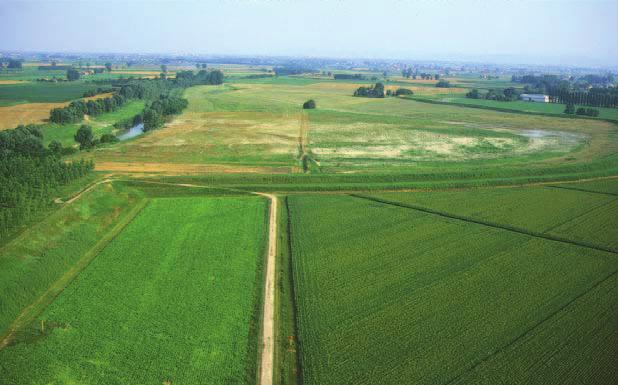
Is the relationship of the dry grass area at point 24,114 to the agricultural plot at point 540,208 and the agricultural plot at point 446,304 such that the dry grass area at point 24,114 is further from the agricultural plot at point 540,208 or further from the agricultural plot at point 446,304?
the agricultural plot at point 540,208

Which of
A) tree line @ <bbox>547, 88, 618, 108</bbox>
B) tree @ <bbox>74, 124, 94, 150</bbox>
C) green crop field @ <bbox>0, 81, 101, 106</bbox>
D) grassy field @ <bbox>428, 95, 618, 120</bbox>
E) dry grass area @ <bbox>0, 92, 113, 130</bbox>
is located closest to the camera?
tree @ <bbox>74, 124, 94, 150</bbox>

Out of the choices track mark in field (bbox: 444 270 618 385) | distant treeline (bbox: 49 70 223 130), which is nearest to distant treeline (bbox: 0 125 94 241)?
distant treeline (bbox: 49 70 223 130)

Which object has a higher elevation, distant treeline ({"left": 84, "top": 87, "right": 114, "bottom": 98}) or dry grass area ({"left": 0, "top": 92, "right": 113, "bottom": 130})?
distant treeline ({"left": 84, "top": 87, "right": 114, "bottom": 98})

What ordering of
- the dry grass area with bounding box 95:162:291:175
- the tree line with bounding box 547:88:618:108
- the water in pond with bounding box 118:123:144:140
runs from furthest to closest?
the tree line with bounding box 547:88:618:108, the water in pond with bounding box 118:123:144:140, the dry grass area with bounding box 95:162:291:175

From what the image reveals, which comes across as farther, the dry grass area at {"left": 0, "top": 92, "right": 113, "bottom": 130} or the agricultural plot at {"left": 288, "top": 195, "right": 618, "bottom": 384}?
the dry grass area at {"left": 0, "top": 92, "right": 113, "bottom": 130}

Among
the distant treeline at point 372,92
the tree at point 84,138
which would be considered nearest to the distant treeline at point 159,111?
the tree at point 84,138

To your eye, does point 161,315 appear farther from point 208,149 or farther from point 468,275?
point 208,149

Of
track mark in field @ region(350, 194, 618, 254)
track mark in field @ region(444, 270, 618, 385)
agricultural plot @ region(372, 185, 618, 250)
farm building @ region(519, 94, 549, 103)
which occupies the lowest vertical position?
track mark in field @ region(444, 270, 618, 385)

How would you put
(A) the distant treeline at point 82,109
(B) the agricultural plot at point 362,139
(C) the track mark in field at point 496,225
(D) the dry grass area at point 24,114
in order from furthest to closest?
(A) the distant treeline at point 82,109 < (D) the dry grass area at point 24,114 < (B) the agricultural plot at point 362,139 < (C) the track mark in field at point 496,225

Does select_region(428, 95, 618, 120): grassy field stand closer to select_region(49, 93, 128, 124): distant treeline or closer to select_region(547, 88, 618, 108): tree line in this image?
select_region(547, 88, 618, 108): tree line
